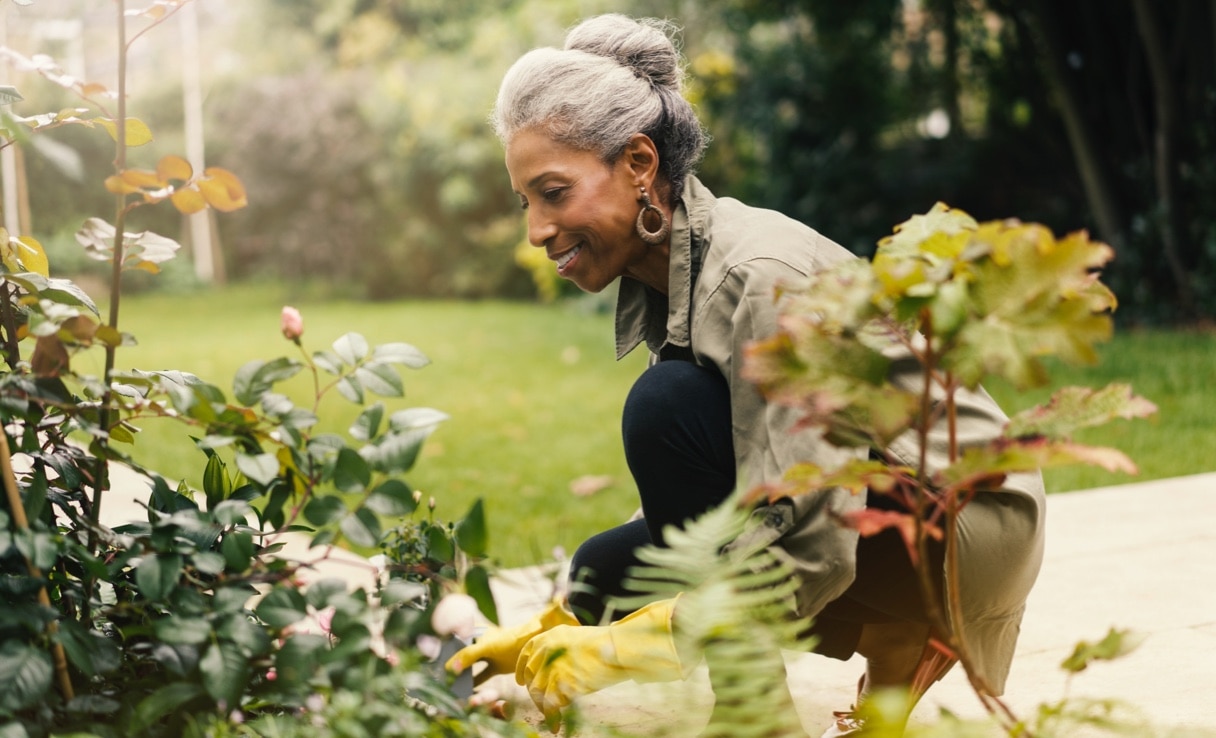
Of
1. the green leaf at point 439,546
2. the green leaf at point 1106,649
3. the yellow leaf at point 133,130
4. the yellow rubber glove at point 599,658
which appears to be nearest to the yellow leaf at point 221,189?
the yellow leaf at point 133,130

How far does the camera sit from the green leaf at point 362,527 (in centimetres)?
128

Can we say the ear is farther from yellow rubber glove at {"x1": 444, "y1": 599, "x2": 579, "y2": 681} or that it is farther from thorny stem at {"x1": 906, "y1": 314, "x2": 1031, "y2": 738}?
thorny stem at {"x1": 906, "y1": 314, "x2": 1031, "y2": 738}

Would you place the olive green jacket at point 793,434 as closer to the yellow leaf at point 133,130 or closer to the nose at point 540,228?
the nose at point 540,228

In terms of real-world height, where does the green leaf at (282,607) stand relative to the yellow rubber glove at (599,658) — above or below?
above

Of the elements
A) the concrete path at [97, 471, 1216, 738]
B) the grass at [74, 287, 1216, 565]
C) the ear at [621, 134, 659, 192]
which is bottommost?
the grass at [74, 287, 1216, 565]

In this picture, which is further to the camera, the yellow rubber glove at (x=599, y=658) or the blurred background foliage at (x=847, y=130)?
the blurred background foliage at (x=847, y=130)

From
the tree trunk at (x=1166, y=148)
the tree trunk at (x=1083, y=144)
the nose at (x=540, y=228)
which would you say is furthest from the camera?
the tree trunk at (x=1083, y=144)

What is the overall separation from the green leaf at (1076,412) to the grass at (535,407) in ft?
0.66

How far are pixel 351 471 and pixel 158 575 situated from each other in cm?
24

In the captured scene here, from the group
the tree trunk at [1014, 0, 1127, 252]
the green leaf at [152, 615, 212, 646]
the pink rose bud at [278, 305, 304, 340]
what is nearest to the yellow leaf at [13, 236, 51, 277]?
the pink rose bud at [278, 305, 304, 340]

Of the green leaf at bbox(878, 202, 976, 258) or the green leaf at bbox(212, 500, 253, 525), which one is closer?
the green leaf at bbox(878, 202, 976, 258)

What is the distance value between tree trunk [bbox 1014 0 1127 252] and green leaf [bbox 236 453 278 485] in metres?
8.09

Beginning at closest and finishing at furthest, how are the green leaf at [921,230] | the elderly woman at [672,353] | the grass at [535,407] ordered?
1. the green leaf at [921,230]
2. the elderly woman at [672,353]
3. the grass at [535,407]

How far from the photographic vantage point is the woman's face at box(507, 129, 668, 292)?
2035 mm
